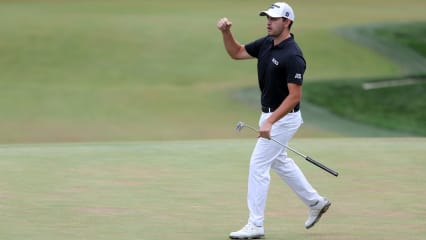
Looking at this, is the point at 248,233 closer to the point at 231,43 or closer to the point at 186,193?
the point at 231,43

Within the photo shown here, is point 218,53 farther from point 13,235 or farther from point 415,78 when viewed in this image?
point 13,235

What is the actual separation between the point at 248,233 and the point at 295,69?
1.33 metres

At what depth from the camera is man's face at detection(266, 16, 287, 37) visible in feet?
26.6

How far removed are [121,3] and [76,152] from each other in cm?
2733

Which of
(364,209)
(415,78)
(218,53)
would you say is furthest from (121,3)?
(364,209)

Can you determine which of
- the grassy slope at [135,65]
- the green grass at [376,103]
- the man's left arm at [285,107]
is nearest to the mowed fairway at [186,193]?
the man's left arm at [285,107]

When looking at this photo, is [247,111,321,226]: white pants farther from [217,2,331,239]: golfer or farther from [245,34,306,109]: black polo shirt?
[245,34,306,109]: black polo shirt

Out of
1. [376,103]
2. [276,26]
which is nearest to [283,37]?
[276,26]

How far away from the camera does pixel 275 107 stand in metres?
8.19

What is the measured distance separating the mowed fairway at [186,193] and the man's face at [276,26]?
1.64 metres

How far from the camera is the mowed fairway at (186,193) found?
8422mm

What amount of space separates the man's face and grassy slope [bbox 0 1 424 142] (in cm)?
1353

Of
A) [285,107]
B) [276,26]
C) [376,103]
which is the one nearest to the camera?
[285,107]

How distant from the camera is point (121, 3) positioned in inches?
1581
